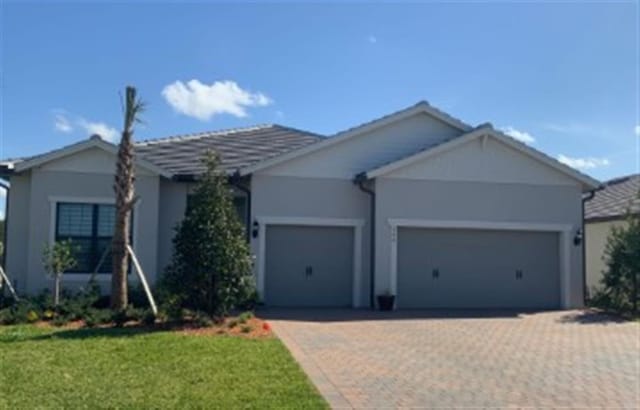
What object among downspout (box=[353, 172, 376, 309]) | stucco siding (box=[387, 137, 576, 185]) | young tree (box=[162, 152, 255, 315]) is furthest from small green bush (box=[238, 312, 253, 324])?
stucco siding (box=[387, 137, 576, 185])

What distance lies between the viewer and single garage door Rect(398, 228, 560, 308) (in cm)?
1775

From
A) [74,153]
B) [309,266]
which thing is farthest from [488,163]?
[74,153]

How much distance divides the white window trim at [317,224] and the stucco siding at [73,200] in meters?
2.94

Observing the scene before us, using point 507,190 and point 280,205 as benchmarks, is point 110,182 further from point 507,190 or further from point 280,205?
point 507,190

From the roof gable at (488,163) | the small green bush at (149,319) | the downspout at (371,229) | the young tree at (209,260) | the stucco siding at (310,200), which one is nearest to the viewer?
the small green bush at (149,319)

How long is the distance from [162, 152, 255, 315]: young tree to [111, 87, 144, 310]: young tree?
1.37m

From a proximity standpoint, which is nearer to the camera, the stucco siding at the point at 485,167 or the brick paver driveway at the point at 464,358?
the brick paver driveway at the point at 464,358

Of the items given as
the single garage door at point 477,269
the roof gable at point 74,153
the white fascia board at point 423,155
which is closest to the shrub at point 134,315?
the roof gable at point 74,153

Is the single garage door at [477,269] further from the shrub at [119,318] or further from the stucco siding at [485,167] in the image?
the shrub at [119,318]

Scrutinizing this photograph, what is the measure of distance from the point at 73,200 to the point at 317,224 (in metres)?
6.60

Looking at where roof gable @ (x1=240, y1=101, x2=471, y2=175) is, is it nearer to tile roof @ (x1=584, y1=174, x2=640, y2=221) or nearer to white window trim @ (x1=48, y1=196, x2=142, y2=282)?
white window trim @ (x1=48, y1=196, x2=142, y2=282)

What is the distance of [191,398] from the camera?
283 inches

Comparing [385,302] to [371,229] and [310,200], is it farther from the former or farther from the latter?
[310,200]

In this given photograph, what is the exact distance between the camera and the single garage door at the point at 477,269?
17.8 metres
